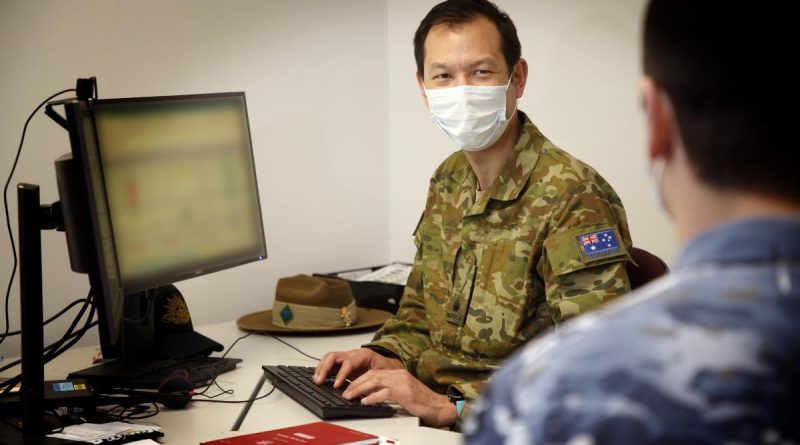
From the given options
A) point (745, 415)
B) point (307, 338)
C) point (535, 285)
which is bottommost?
point (307, 338)

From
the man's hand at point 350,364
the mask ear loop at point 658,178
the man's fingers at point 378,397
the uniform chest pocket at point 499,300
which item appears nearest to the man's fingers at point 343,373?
the man's hand at point 350,364

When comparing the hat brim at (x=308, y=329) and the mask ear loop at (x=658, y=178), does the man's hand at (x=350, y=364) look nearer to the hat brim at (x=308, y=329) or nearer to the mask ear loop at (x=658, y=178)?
the hat brim at (x=308, y=329)

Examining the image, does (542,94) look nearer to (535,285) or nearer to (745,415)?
(535,285)

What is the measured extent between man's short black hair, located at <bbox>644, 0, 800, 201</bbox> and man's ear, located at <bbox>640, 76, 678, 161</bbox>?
20 mm

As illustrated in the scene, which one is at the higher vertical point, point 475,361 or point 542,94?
point 542,94

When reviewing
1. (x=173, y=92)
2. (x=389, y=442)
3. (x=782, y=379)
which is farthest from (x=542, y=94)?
(x=782, y=379)

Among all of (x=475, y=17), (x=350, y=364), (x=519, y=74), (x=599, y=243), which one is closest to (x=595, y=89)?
(x=519, y=74)

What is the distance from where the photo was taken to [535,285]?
72.3 inches

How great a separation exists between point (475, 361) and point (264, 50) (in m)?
1.28

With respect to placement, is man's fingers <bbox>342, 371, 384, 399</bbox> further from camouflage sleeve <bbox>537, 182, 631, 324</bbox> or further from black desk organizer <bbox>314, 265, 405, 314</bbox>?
black desk organizer <bbox>314, 265, 405, 314</bbox>

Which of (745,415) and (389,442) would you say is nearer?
(745,415)

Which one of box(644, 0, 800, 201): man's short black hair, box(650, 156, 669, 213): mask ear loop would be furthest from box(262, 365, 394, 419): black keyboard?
box(644, 0, 800, 201): man's short black hair

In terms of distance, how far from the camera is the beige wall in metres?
2.24

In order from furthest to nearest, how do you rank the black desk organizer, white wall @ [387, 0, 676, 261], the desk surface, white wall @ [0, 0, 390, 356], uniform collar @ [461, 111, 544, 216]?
the black desk organizer
white wall @ [387, 0, 676, 261]
white wall @ [0, 0, 390, 356]
uniform collar @ [461, 111, 544, 216]
the desk surface
